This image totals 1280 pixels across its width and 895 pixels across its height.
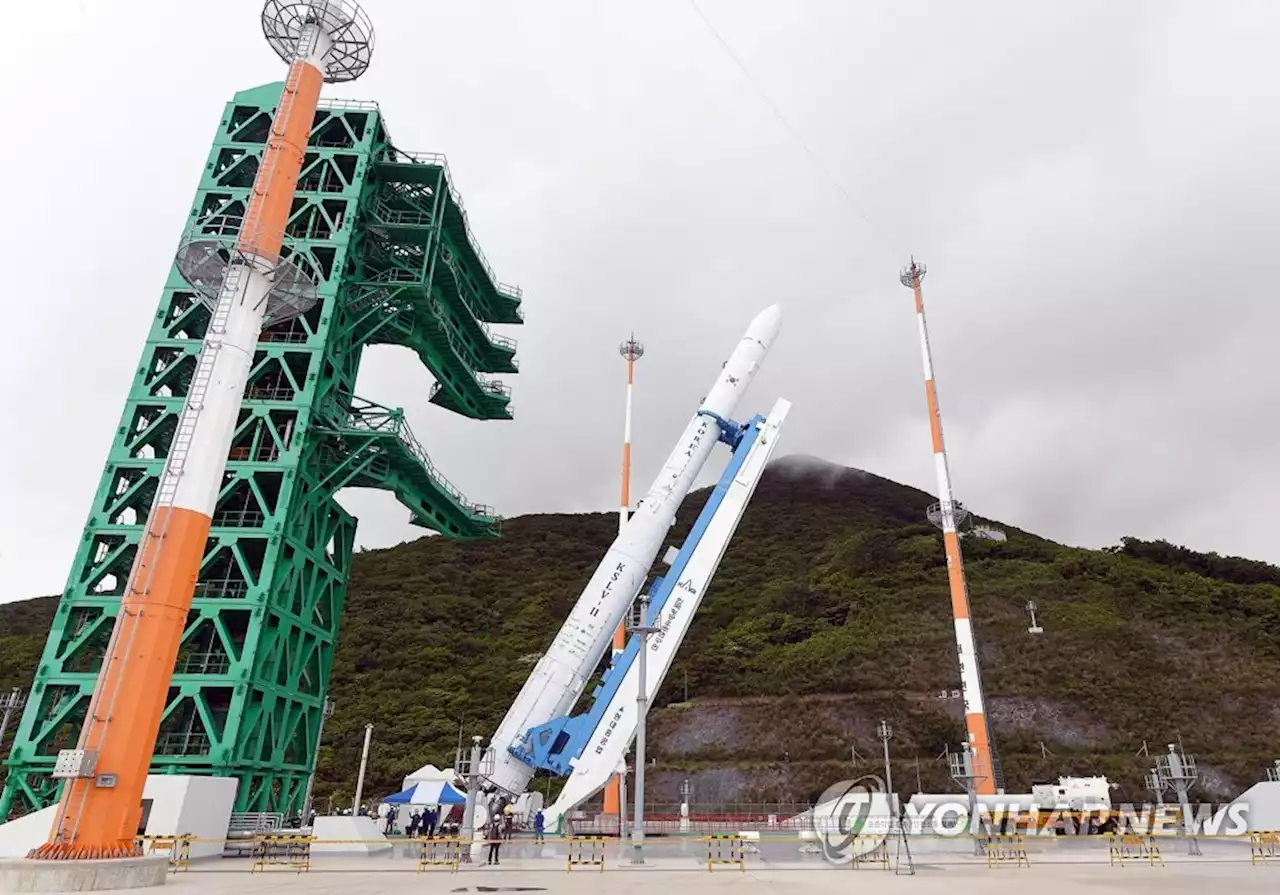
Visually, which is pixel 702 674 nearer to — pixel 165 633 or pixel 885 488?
pixel 165 633

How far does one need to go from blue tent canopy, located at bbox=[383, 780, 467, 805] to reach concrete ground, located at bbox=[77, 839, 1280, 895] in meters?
4.84

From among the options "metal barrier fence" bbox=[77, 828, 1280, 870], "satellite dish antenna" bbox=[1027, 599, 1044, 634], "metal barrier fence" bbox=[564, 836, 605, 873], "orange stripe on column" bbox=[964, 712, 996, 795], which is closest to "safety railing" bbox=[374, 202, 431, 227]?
"metal barrier fence" bbox=[77, 828, 1280, 870]

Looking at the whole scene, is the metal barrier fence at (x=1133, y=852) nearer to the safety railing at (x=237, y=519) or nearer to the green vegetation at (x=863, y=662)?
the green vegetation at (x=863, y=662)

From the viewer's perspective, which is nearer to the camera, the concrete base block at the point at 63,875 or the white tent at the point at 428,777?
the concrete base block at the point at 63,875

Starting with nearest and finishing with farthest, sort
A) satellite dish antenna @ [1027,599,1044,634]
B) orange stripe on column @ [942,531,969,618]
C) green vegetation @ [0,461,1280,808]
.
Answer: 1. orange stripe on column @ [942,531,969,618]
2. green vegetation @ [0,461,1280,808]
3. satellite dish antenna @ [1027,599,1044,634]

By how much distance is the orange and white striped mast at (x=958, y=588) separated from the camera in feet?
86.9

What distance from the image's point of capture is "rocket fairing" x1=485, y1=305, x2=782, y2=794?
20797mm

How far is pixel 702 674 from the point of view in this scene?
192 ft

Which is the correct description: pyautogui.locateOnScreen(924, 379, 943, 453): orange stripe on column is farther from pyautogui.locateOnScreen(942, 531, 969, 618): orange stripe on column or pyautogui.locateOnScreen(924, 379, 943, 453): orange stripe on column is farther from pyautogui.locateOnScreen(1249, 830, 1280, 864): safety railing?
→ pyautogui.locateOnScreen(1249, 830, 1280, 864): safety railing

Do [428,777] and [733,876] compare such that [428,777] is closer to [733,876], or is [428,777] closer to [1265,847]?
[733,876]

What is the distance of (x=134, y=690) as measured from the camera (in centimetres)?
1401

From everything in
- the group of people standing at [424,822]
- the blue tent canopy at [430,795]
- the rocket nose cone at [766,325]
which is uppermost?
the rocket nose cone at [766,325]

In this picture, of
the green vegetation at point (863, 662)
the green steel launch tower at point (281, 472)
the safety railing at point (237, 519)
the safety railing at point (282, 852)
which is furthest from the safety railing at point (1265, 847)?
the safety railing at point (237, 519)

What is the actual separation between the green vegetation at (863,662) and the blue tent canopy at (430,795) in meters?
19.4
